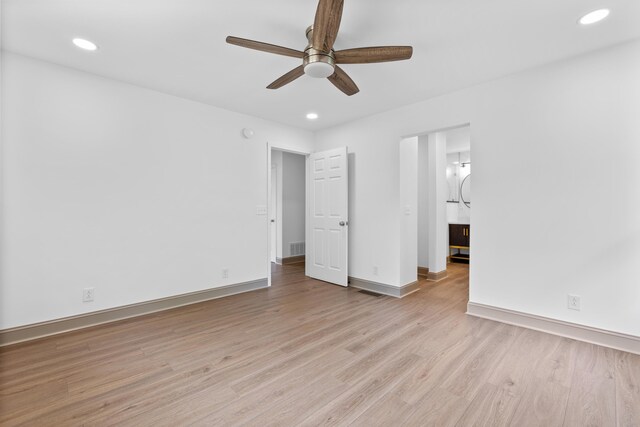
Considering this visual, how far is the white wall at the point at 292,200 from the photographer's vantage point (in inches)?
249

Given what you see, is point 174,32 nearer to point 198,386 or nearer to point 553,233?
point 198,386

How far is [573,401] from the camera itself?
1.69m

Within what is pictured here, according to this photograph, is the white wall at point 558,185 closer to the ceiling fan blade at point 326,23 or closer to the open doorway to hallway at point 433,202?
the open doorway to hallway at point 433,202

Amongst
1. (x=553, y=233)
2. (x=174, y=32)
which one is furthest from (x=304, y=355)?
(x=174, y=32)

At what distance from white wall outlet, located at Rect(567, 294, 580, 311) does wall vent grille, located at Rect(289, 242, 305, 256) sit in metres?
4.80

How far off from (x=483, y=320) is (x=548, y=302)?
0.60m

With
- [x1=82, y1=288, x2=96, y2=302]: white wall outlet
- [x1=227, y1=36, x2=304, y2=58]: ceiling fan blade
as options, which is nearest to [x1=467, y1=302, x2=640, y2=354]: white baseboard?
[x1=227, y1=36, x2=304, y2=58]: ceiling fan blade

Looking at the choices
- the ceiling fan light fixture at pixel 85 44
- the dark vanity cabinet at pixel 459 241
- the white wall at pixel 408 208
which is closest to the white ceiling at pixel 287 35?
the ceiling fan light fixture at pixel 85 44

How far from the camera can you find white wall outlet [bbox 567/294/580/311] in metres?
2.51

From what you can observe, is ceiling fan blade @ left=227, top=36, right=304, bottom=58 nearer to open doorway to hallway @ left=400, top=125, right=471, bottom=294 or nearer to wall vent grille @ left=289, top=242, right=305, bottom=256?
open doorway to hallway @ left=400, top=125, right=471, bottom=294

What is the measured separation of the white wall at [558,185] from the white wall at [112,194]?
2864mm

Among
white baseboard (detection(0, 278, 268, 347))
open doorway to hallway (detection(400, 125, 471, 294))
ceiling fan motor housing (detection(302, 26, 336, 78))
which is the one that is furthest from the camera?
open doorway to hallway (detection(400, 125, 471, 294))

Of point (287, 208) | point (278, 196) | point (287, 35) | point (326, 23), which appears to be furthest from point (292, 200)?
point (326, 23)

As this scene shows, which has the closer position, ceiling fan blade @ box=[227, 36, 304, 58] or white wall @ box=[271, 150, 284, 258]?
ceiling fan blade @ box=[227, 36, 304, 58]
